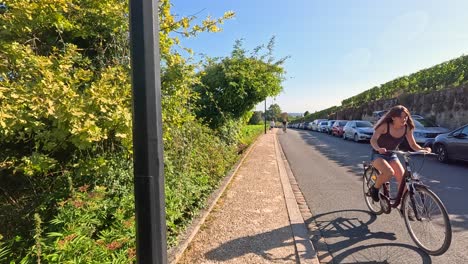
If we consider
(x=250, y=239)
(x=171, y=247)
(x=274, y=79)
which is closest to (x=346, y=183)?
(x=250, y=239)

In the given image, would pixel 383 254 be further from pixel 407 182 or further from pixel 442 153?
pixel 442 153

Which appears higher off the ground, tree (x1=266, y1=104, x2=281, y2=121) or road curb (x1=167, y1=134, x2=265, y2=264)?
tree (x1=266, y1=104, x2=281, y2=121)

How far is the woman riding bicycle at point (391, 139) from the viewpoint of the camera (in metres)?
3.90

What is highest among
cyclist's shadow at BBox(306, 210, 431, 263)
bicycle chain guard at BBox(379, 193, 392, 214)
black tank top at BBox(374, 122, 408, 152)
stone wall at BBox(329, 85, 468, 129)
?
stone wall at BBox(329, 85, 468, 129)

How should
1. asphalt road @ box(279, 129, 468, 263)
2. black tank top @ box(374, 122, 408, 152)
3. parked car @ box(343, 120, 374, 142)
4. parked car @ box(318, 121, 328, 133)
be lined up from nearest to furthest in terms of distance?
asphalt road @ box(279, 129, 468, 263), black tank top @ box(374, 122, 408, 152), parked car @ box(343, 120, 374, 142), parked car @ box(318, 121, 328, 133)

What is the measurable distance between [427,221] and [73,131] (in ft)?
13.2

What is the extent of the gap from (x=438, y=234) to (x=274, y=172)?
496 centimetres

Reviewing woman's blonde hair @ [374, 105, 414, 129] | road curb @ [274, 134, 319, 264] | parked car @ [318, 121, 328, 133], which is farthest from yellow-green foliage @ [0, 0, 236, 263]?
parked car @ [318, 121, 328, 133]

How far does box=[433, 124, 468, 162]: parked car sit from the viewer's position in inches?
333

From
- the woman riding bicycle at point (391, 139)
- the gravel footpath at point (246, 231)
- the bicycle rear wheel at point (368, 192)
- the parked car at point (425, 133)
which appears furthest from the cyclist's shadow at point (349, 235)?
the parked car at point (425, 133)

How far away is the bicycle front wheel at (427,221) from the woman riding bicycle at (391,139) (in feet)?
1.40

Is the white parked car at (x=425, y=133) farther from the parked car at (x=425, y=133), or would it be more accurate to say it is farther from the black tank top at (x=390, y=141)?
the black tank top at (x=390, y=141)

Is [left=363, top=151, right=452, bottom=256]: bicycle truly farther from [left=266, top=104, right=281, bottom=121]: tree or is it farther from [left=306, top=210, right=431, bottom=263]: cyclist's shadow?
[left=266, top=104, right=281, bottom=121]: tree

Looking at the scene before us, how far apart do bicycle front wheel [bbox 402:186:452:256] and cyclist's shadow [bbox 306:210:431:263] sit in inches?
5.9
